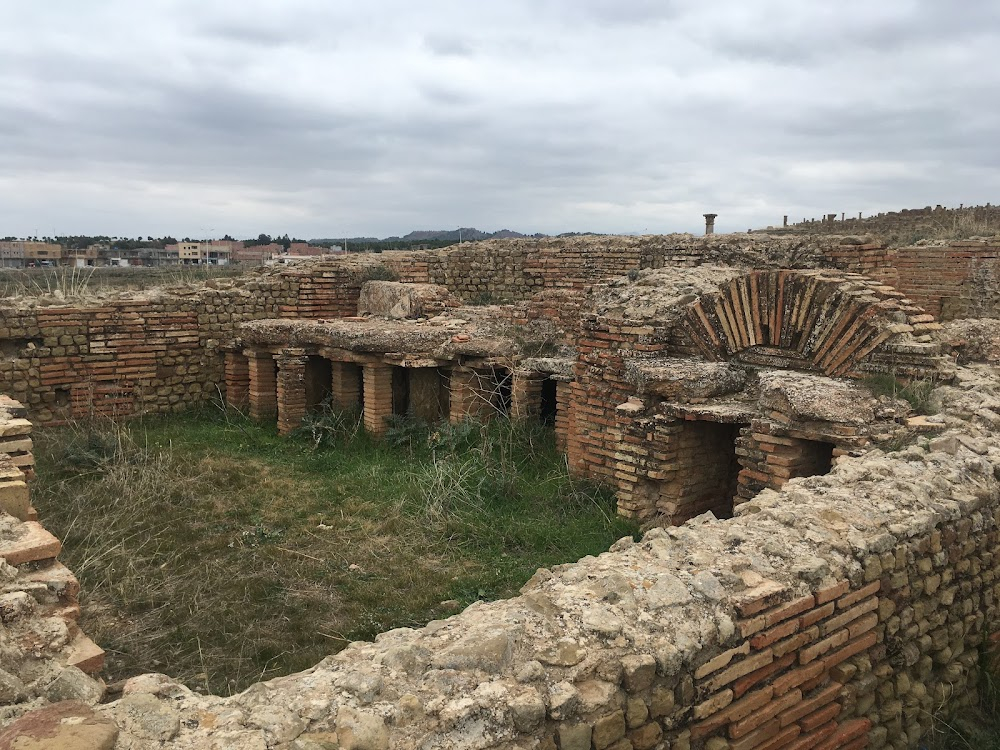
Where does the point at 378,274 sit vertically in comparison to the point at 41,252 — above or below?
below

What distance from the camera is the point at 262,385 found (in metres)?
9.54

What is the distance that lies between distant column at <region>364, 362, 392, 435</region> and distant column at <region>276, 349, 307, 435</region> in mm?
974

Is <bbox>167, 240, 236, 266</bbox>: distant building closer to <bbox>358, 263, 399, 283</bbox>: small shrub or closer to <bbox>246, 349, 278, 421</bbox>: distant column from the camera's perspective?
<bbox>358, 263, 399, 283</bbox>: small shrub

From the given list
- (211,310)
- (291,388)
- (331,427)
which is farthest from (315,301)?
(331,427)

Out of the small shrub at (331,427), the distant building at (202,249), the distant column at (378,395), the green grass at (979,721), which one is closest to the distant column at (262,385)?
the small shrub at (331,427)

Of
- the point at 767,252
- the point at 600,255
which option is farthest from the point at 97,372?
the point at 767,252

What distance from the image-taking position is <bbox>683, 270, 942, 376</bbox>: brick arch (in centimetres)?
502

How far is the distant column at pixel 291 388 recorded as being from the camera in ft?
28.9

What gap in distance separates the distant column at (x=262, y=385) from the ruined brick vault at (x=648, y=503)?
3cm

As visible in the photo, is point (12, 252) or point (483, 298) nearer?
point (483, 298)

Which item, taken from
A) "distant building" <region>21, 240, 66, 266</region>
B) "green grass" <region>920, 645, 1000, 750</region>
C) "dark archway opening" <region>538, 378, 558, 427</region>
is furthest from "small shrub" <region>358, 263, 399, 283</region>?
"distant building" <region>21, 240, 66, 266</region>

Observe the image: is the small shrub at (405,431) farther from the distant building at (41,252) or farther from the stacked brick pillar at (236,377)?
the distant building at (41,252)

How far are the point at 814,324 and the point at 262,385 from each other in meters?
6.98

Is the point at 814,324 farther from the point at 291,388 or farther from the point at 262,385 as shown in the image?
the point at 262,385
